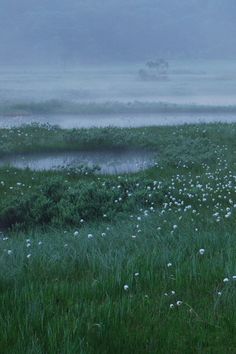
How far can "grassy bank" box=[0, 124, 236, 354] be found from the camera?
5.76 metres

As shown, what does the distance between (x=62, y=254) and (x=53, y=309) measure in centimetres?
294

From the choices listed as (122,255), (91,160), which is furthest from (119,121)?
(122,255)

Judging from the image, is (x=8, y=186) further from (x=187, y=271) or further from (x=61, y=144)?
(x=187, y=271)

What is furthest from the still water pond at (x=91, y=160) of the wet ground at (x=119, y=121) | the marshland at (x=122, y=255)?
the wet ground at (x=119, y=121)

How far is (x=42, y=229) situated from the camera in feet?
47.8

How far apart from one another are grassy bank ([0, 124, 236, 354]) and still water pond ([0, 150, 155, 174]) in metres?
4.23

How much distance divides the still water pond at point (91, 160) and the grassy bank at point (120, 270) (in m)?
4.23

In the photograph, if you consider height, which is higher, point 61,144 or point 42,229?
point 61,144

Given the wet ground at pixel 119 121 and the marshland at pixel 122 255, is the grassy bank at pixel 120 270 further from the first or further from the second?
the wet ground at pixel 119 121

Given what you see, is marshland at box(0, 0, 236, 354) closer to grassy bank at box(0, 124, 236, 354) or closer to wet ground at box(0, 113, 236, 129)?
grassy bank at box(0, 124, 236, 354)

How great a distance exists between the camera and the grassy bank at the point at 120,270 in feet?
18.9

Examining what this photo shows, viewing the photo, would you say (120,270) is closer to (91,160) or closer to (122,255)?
(122,255)

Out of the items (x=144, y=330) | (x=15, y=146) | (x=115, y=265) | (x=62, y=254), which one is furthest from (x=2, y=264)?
(x=15, y=146)

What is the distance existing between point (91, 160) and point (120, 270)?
54.6 ft
